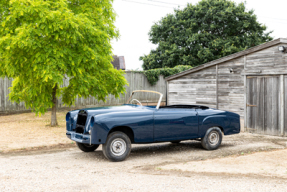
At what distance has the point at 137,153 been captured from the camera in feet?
27.6

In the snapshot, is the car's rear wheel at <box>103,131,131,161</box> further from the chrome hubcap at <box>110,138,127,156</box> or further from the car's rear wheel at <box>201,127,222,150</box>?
the car's rear wheel at <box>201,127,222,150</box>

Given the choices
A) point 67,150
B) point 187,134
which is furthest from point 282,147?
point 67,150

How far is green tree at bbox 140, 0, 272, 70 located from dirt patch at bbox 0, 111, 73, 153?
72.5ft

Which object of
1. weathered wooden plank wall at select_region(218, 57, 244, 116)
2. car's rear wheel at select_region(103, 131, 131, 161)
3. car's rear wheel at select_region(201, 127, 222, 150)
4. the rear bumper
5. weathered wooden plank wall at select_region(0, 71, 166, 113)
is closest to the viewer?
the rear bumper

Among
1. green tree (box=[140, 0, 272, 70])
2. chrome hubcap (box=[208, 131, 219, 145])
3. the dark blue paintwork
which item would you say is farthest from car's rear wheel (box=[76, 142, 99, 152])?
green tree (box=[140, 0, 272, 70])

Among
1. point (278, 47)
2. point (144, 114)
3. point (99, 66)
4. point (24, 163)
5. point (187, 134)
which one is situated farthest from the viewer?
point (99, 66)

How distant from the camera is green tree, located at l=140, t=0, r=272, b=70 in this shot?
1331 inches

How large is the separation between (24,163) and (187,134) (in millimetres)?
3980

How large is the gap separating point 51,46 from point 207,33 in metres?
25.5

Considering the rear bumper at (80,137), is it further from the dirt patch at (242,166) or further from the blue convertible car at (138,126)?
the dirt patch at (242,166)

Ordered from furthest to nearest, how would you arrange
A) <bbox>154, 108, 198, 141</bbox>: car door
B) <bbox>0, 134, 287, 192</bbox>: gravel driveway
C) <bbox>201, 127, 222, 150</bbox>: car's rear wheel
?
<bbox>201, 127, 222, 150</bbox>: car's rear wheel < <bbox>154, 108, 198, 141</bbox>: car door < <bbox>0, 134, 287, 192</bbox>: gravel driveway

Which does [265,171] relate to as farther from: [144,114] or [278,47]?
[278,47]

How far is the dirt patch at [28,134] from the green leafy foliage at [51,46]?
100 cm

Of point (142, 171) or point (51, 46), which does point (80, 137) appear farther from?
point (51, 46)
